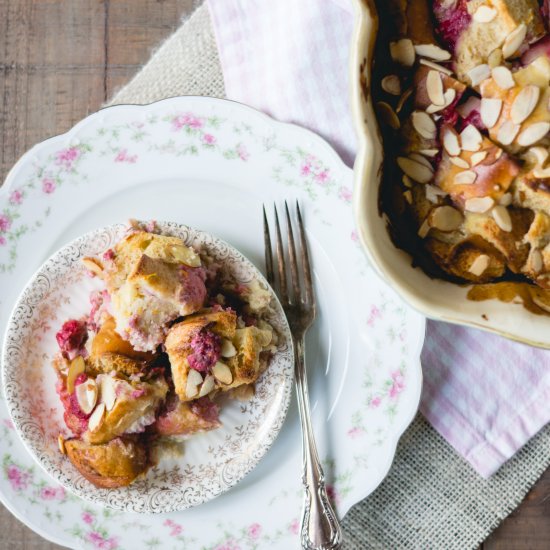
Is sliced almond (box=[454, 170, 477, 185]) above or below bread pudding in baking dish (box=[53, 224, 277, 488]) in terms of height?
above

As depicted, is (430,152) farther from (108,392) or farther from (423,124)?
(108,392)

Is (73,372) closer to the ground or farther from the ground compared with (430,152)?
closer to the ground

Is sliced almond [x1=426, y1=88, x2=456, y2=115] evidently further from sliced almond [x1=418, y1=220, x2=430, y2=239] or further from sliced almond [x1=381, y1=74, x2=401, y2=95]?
sliced almond [x1=418, y1=220, x2=430, y2=239]

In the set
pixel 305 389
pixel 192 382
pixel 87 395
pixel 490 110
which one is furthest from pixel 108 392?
pixel 490 110

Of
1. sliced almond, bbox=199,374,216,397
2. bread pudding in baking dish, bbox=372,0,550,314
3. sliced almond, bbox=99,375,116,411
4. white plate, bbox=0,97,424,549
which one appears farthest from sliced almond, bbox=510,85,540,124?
sliced almond, bbox=99,375,116,411

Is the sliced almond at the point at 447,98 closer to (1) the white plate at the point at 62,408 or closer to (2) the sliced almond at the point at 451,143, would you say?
(2) the sliced almond at the point at 451,143

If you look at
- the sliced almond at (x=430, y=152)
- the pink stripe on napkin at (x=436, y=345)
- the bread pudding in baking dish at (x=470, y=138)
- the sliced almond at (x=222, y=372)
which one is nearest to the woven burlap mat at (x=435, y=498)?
the pink stripe on napkin at (x=436, y=345)
